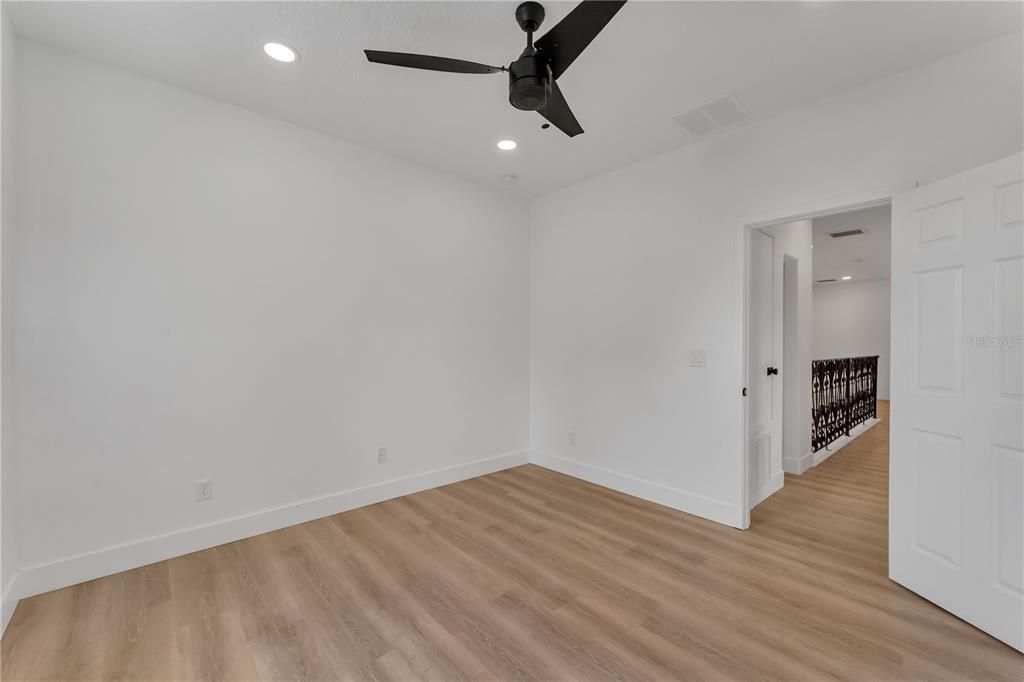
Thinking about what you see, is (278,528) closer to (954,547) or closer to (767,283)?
(954,547)

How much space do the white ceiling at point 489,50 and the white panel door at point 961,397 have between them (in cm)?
81

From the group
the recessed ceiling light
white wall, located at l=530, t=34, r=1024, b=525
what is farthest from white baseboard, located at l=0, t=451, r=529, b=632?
the recessed ceiling light

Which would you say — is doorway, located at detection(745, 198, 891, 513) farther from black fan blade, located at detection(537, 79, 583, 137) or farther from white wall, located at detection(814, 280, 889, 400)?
white wall, located at detection(814, 280, 889, 400)

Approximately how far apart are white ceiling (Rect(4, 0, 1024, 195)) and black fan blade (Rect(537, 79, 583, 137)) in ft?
1.28

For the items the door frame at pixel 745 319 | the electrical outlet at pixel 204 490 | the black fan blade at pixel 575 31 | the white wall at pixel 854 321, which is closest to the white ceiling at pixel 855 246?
the white wall at pixel 854 321

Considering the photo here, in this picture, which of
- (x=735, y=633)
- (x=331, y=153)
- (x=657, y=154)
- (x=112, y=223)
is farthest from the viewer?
(x=657, y=154)

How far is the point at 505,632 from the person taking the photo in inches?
78.8

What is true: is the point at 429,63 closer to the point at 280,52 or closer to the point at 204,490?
the point at 280,52

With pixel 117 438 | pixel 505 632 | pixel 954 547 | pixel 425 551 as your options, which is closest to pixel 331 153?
pixel 117 438

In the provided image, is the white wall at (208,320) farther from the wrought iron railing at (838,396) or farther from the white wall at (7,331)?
the wrought iron railing at (838,396)

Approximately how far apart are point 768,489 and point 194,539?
4309 millimetres

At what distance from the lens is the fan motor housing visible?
1.83 meters

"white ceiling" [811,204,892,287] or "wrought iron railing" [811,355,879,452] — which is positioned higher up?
"white ceiling" [811,204,892,287]

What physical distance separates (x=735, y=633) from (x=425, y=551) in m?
1.75
